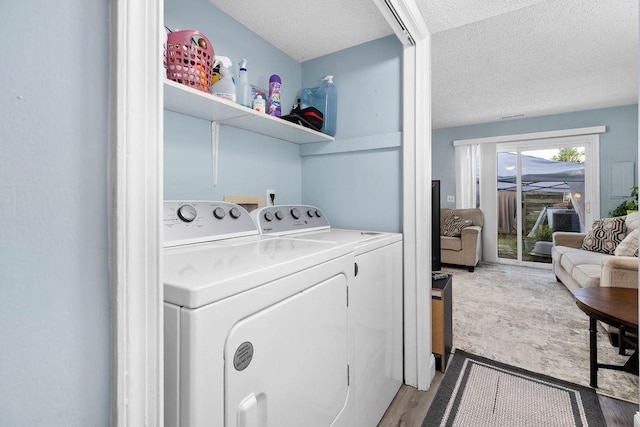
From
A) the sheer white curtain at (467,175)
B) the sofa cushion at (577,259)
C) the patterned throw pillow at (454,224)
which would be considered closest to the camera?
the sofa cushion at (577,259)

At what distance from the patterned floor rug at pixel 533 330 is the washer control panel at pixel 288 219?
1.40m

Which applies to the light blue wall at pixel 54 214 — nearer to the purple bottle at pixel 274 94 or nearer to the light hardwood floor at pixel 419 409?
the purple bottle at pixel 274 94

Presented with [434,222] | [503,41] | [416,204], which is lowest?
[434,222]

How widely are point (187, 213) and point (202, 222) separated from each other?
0.07 meters

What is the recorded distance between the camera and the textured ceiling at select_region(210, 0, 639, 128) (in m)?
1.61

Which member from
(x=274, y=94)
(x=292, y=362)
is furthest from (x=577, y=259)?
(x=292, y=362)

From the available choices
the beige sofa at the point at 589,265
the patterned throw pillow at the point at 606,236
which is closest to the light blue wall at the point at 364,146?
the beige sofa at the point at 589,265

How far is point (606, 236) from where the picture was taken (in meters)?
3.16

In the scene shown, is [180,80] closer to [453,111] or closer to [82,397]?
[82,397]

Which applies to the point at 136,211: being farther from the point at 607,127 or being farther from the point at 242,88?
the point at 607,127

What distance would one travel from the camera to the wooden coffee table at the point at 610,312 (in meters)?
1.48

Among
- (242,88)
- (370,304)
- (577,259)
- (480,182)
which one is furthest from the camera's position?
(480,182)

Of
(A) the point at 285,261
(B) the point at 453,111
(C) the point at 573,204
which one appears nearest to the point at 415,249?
(A) the point at 285,261

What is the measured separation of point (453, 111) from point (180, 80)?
4.02 meters
